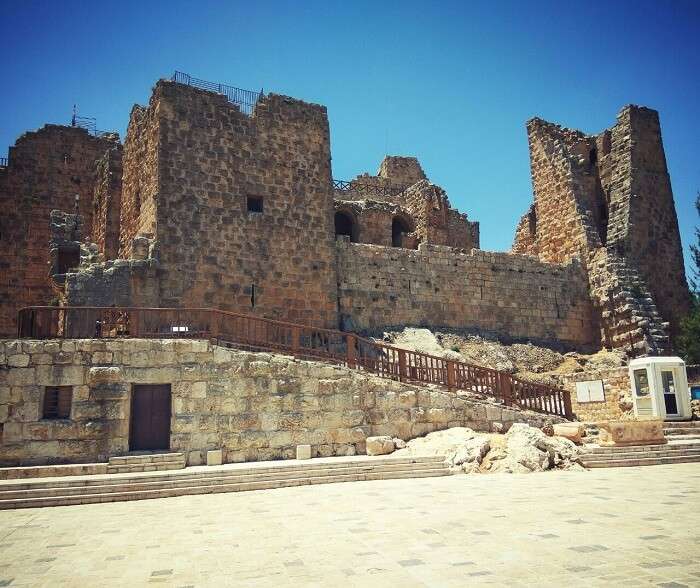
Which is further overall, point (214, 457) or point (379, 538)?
point (214, 457)

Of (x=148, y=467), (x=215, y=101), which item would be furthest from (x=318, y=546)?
(x=215, y=101)

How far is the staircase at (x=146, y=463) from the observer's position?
35.6ft

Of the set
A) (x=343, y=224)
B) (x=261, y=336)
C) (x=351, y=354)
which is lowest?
(x=351, y=354)

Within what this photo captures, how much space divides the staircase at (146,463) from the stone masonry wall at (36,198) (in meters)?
12.5

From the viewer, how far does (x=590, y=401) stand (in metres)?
17.5

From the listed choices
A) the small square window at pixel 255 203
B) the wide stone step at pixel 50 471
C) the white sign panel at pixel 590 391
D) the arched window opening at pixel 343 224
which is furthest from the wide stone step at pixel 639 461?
the arched window opening at pixel 343 224

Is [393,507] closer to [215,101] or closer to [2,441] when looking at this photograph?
[2,441]

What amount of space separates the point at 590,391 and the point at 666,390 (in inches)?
112

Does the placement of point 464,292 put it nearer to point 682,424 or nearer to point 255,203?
point 255,203

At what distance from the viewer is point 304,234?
18672 mm

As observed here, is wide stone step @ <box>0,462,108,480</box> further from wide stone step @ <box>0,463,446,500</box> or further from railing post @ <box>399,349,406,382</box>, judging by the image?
railing post @ <box>399,349,406,382</box>

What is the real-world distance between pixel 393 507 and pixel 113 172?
703 inches

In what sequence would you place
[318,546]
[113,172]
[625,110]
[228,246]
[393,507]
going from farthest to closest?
[625,110] → [113,172] → [228,246] → [393,507] → [318,546]

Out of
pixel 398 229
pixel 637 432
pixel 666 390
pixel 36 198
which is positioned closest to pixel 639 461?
pixel 637 432
